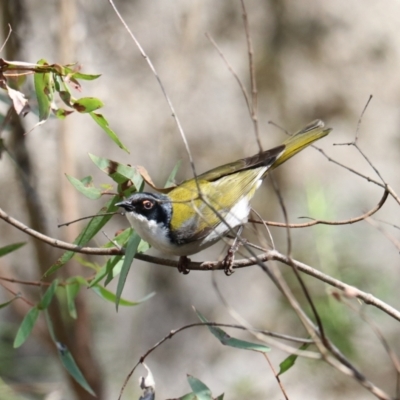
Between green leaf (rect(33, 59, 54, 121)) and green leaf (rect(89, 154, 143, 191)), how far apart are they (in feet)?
0.65

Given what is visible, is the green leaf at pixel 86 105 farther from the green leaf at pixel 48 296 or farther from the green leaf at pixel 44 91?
the green leaf at pixel 48 296

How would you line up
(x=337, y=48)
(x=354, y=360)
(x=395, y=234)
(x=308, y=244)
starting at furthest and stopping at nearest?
1. (x=337, y=48)
2. (x=395, y=234)
3. (x=308, y=244)
4. (x=354, y=360)

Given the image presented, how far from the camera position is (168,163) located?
535 cm

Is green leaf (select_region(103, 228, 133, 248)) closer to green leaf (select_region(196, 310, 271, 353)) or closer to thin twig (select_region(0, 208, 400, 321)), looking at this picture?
thin twig (select_region(0, 208, 400, 321))

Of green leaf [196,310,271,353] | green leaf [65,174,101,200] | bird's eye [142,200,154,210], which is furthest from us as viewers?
bird's eye [142,200,154,210]

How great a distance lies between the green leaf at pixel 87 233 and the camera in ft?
6.94

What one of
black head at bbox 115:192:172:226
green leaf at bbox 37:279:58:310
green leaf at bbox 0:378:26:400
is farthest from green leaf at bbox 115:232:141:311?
green leaf at bbox 0:378:26:400

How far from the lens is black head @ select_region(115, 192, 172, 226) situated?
2225mm

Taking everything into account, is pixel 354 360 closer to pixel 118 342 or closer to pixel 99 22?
pixel 118 342

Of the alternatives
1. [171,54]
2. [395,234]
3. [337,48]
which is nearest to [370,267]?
[395,234]

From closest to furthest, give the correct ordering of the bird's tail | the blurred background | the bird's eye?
1. the bird's eye
2. the bird's tail
3. the blurred background

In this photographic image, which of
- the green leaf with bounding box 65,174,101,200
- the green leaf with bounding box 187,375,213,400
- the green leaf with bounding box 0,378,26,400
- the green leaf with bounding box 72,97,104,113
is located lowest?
the green leaf with bounding box 0,378,26,400

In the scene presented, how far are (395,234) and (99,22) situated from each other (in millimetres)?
3060

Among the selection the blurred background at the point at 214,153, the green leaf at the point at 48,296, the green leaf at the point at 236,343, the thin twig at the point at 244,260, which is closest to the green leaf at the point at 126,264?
the thin twig at the point at 244,260
